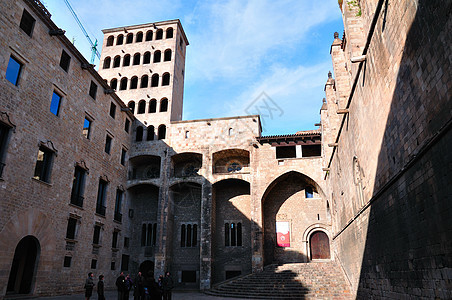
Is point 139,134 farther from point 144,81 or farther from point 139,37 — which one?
point 139,37

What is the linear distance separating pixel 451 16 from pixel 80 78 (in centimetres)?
1892

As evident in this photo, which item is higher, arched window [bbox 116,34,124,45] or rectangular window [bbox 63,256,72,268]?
arched window [bbox 116,34,124,45]

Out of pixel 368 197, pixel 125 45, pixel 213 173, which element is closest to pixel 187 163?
pixel 213 173

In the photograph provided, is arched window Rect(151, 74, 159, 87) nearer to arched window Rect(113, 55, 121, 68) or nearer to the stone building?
the stone building

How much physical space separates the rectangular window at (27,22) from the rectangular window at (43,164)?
221 inches

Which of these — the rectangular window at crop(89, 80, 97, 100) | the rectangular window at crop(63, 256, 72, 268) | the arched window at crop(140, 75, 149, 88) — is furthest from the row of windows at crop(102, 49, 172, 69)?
the rectangular window at crop(63, 256, 72, 268)

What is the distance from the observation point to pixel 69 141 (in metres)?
17.9

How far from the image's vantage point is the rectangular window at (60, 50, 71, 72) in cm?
1792

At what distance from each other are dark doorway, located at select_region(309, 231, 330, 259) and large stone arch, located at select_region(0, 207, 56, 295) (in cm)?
1661

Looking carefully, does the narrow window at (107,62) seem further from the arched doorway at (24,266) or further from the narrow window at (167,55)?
the arched doorway at (24,266)

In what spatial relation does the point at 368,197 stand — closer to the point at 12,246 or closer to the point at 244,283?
the point at 244,283

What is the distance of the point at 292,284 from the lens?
17.6 meters

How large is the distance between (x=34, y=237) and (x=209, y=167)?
12849 mm

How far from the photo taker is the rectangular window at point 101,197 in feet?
68.1
